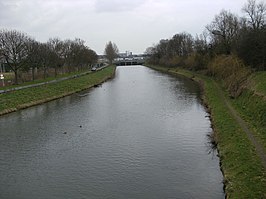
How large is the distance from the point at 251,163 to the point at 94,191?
23.9 ft

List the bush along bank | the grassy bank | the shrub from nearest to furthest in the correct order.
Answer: the bush along bank < the shrub < the grassy bank

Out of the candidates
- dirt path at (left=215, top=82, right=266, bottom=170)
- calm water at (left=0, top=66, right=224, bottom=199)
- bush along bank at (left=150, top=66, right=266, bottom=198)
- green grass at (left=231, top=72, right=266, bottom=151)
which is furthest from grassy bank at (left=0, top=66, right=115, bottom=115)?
green grass at (left=231, top=72, right=266, bottom=151)

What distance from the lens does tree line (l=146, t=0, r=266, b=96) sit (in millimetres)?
36094

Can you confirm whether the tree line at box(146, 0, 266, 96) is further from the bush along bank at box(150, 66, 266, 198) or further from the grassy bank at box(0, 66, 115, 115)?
the grassy bank at box(0, 66, 115, 115)

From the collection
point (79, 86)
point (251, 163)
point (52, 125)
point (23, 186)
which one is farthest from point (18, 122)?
point (79, 86)

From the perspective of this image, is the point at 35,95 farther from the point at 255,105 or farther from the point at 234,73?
the point at 255,105

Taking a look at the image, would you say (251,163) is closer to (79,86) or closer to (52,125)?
(52,125)

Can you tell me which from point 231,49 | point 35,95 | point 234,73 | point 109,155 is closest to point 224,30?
point 231,49

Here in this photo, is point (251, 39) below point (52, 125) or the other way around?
the other way around

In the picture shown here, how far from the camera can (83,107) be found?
3431 centimetres

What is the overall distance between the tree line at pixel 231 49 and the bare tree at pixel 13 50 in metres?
28.8

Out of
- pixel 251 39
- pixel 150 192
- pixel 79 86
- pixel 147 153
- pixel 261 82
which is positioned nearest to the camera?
pixel 150 192

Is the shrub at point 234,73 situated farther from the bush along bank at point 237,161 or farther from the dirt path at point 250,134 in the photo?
the bush along bank at point 237,161

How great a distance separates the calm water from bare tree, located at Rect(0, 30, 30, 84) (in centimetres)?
1618
